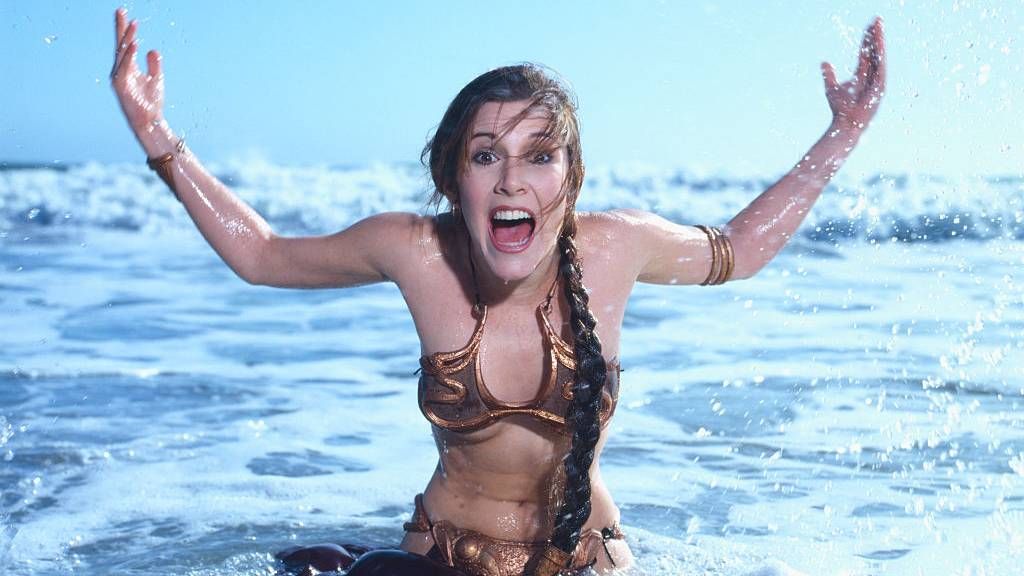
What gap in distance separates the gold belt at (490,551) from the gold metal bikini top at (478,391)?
32cm

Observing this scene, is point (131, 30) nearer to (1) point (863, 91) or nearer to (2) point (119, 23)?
(2) point (119, 23)

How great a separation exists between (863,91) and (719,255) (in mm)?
635

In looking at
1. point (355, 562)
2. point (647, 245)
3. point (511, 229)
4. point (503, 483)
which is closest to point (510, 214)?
point (511, 229)

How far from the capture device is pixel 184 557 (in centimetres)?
365

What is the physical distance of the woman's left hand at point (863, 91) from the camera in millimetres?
3297

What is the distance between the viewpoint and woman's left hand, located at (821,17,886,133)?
10.8 ft

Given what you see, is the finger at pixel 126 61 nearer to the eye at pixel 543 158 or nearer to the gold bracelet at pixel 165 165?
the gold bracelet at pixel 165 165

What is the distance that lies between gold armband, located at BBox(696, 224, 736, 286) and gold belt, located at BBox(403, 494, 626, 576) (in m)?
0.76

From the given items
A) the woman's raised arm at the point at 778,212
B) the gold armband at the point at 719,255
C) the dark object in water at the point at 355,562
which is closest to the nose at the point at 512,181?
the woman's raised arm at the point at 778,212

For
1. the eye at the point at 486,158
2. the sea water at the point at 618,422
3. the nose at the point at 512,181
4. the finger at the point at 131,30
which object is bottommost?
the sea water at the point at 618,422

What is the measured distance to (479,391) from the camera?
2.85m

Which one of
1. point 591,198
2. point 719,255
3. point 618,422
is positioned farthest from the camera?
point 591,198

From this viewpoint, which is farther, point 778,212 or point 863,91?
point 863,91

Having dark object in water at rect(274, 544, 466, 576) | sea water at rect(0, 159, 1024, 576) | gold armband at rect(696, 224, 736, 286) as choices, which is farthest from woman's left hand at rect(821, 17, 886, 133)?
dark object in water at rect(274, 544, 466, 576)
